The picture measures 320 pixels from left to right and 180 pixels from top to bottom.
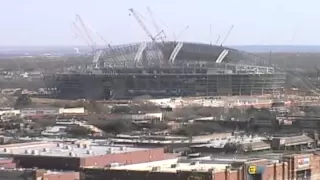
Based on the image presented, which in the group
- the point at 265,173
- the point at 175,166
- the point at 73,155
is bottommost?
the point at 265,173

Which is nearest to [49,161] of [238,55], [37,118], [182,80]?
[37,118]

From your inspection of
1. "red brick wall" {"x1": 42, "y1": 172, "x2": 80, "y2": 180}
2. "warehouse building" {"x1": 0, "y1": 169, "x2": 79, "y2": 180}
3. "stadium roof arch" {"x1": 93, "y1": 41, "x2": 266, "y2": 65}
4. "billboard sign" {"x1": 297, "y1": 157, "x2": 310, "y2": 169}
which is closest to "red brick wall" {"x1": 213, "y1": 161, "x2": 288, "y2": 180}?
"billboard sign" {"x1": 297, "y1": 157, "x2": 310, "y2": 169}

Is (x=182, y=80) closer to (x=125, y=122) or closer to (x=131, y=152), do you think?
(x=125, y=122)

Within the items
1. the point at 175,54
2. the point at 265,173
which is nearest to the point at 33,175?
the point at 265,173

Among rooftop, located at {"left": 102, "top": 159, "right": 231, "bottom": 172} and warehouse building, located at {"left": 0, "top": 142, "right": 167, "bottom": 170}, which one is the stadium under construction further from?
rooftop, located at {"left": 102, "top": 159, "right": 231, "bottom": 172}

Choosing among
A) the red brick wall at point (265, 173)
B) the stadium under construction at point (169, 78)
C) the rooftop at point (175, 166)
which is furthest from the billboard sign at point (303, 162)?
the stadium under construction at point (169, 78)

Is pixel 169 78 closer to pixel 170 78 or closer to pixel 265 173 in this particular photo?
pixel 170 78
